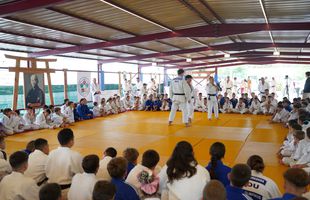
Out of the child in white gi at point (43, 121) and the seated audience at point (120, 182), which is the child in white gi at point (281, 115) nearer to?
the child in white gi at point (43, 121)

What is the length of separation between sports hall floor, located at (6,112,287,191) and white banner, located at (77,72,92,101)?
143 inches

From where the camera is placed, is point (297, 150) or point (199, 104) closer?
point (297, 150)

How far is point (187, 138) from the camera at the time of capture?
7523 mm

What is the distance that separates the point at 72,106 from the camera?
1122 cm

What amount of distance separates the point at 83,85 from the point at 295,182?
12.3 meters

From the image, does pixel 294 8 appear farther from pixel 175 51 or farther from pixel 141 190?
pixel 175 51

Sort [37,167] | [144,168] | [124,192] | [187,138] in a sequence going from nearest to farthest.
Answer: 1. [124,192]
2. [144,168]
3. [37,167]
4. [187,138]

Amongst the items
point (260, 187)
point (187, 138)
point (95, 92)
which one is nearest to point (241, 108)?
point (187, 138)

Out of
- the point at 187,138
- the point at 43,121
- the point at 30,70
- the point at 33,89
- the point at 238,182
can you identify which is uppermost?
the point at 30,70

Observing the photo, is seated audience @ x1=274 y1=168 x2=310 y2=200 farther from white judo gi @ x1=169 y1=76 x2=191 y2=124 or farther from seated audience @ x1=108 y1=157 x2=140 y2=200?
white judo gi @ x1=169 y1=76 x2=191 y2=124

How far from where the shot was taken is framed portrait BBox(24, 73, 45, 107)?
440 inches

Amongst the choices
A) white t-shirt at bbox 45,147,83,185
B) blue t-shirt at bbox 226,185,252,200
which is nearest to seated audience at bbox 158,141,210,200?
blue t-shirt at bbox 226,185,252,200

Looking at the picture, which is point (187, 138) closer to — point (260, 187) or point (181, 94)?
point (181, 94)

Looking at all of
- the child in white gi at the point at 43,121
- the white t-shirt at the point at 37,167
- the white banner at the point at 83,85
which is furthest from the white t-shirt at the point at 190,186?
the white banner at the point at 83,85
